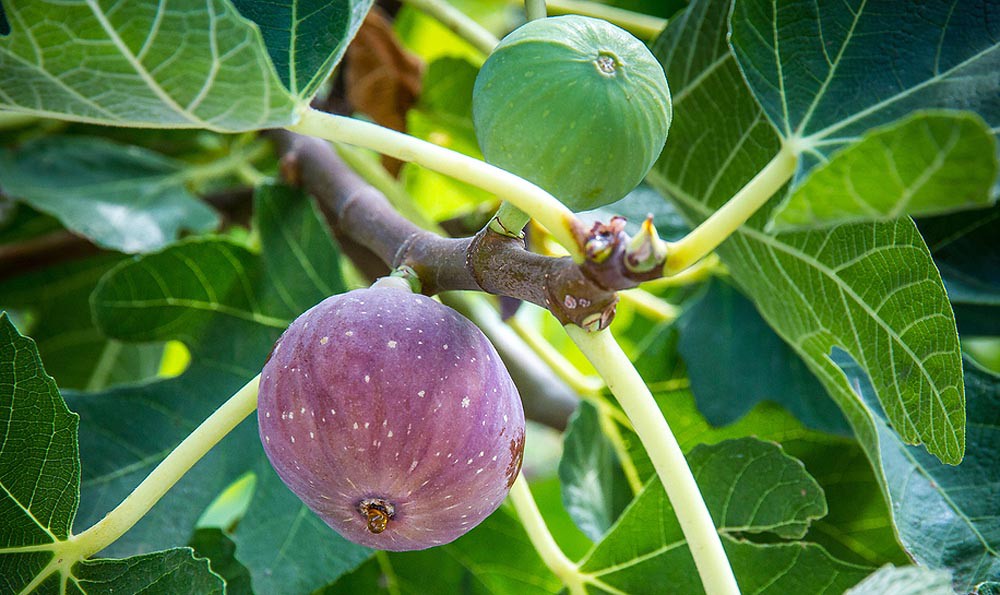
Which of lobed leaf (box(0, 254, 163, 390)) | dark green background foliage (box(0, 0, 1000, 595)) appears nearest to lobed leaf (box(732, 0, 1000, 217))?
dark green background foliage (box(0, 0, 1000, 595))

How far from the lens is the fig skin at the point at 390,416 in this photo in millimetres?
561


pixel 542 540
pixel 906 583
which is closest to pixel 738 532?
pixel 542 540

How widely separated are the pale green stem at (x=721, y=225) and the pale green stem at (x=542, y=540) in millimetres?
365

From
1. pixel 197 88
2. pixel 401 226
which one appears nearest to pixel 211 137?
pixel 401 226

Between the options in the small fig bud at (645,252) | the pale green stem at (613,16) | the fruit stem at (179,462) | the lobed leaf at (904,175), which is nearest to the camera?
the lobed leaf at (904,175)

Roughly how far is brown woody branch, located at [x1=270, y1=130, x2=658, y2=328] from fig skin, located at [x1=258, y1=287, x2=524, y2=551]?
48 mm

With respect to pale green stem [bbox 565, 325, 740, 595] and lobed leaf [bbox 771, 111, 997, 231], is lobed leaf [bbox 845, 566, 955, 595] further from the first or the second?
lobed leaf [bbox 771, 111, 997, 231]

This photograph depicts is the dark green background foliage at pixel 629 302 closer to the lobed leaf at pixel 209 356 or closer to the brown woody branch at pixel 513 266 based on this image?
the lobed leaf at pixel 209 356

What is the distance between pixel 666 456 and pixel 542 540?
29 centimetres

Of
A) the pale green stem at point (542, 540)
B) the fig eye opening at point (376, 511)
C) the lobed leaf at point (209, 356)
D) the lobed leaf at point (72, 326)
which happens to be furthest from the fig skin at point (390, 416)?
the lobed leaf at point (72, 326)

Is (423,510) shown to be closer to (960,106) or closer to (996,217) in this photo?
(960,106)

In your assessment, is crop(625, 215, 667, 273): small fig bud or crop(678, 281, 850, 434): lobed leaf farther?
crop(678, 281, 850, 434): lobed leaf

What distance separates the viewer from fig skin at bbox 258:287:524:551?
56 cm

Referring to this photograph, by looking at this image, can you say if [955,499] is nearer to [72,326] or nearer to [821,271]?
[821,271]
